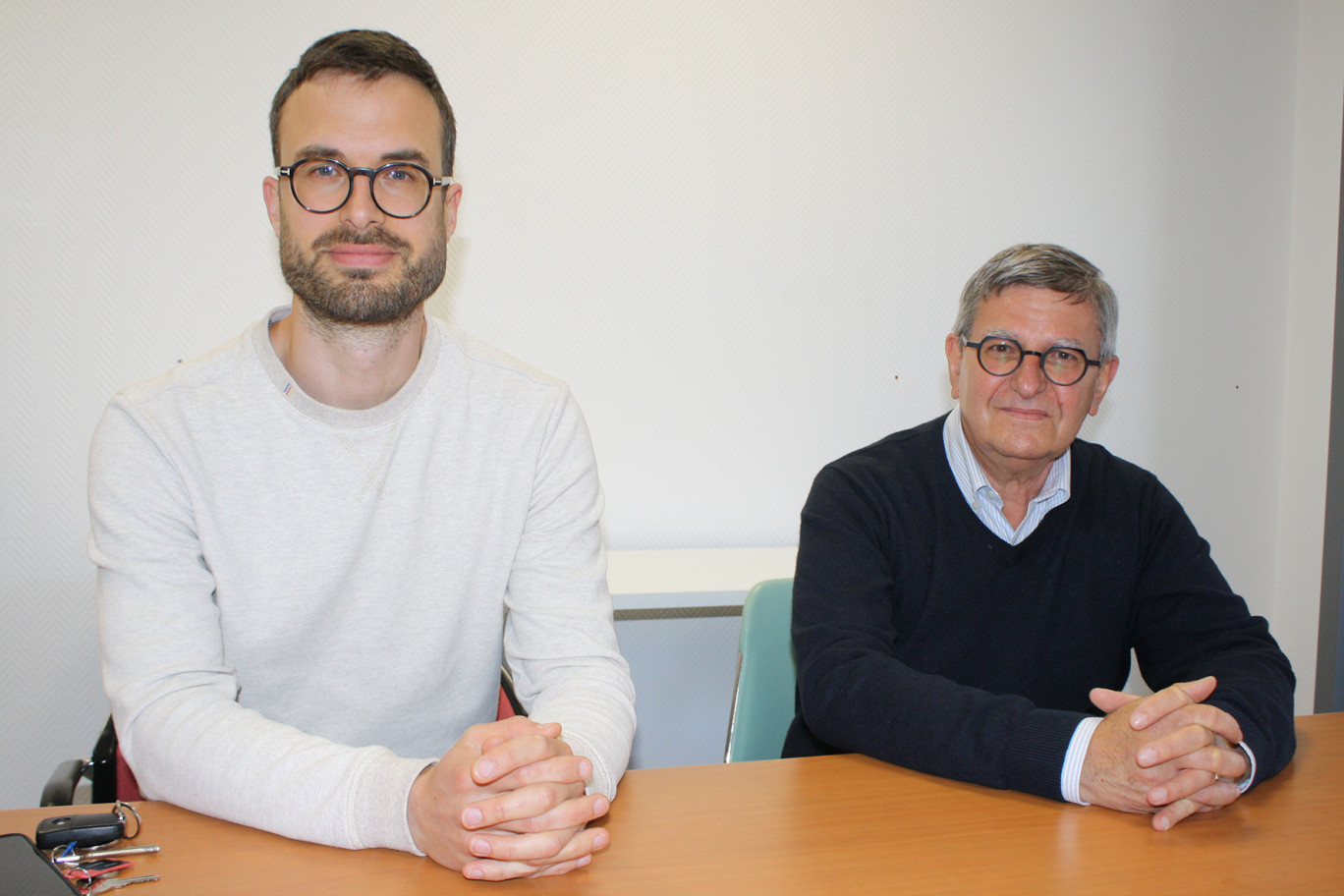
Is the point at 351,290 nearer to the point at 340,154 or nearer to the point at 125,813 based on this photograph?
the point at 340,154

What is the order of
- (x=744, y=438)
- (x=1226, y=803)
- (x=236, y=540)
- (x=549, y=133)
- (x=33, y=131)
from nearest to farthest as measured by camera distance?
(x=1226, y=803) < (x=236, y=540) < (x=33, y=131) < (x=549, y=133) < (x=744, y=438)

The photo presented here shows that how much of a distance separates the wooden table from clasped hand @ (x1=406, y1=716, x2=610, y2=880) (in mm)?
21

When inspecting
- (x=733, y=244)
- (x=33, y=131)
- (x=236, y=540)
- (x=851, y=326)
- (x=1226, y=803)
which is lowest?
(x=1226, y=803)

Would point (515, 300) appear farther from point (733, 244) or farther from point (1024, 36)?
point (1024, 36)

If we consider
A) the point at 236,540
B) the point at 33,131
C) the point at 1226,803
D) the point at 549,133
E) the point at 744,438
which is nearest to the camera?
the point at 1226,803

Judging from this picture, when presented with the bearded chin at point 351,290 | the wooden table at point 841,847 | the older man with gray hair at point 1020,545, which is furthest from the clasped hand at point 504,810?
the bearded chin at point 351,290

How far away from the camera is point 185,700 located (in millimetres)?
1123

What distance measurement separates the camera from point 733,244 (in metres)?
2.56

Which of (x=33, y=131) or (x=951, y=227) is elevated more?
(x=33, y=131)

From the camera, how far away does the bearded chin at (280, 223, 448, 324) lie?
4.39 feet

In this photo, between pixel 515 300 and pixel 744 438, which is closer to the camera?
pixel 515 300

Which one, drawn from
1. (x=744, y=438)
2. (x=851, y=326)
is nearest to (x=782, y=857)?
(x=744, y=438)

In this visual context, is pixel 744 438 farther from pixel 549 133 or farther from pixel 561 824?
pixel 561 824

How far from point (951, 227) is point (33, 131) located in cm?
231
